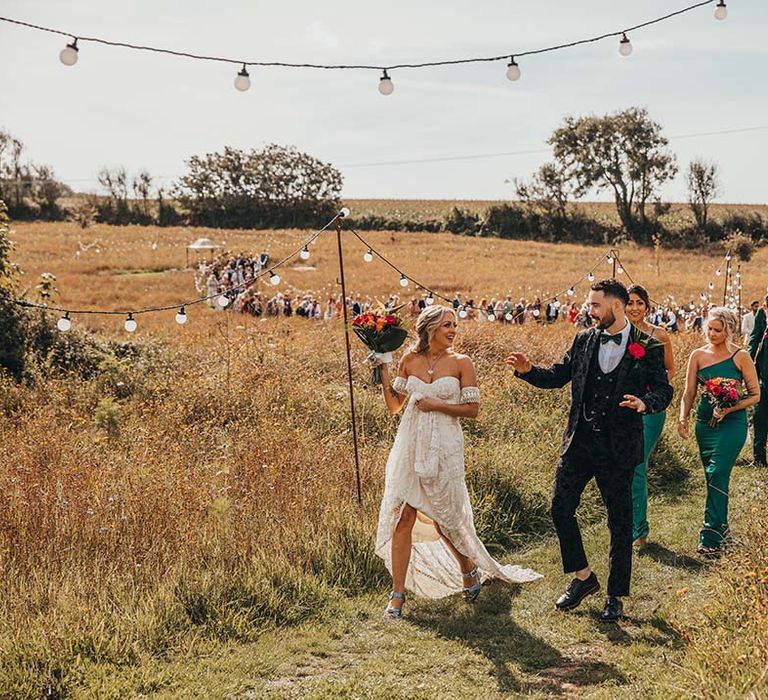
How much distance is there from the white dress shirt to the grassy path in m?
1.52

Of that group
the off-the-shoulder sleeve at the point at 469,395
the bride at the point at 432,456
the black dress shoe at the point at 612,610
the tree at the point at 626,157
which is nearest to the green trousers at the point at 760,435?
the black dress shoe at the point at 612,610

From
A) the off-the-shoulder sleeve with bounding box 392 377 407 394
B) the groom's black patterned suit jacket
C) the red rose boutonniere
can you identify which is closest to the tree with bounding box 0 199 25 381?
the off-the-shoulder sleeve with bounding box 392 377 407 394

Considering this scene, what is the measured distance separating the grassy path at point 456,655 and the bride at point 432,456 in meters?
0.28

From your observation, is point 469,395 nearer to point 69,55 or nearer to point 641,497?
point 641,497

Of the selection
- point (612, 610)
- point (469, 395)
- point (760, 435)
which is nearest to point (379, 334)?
point (469, 395)

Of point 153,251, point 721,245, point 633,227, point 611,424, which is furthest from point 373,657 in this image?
point 633,227

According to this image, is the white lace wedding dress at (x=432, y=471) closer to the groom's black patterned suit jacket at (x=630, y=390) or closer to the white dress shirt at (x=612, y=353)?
the groom's black patterned suit jacket at (x=630, y=390)

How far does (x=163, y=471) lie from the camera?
7.72 m

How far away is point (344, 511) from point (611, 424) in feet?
7.74

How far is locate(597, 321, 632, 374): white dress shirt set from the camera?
18.2 ft

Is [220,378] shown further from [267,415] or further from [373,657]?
[373,657]

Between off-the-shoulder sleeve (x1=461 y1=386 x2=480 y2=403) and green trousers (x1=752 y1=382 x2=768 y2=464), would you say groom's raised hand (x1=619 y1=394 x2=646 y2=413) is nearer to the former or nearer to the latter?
off-the-shoulder sleeve (x1=461 y1=386 x2=480 y2=403)

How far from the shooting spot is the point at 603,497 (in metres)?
5.64

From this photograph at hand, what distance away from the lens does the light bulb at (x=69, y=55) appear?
19.8 ft
